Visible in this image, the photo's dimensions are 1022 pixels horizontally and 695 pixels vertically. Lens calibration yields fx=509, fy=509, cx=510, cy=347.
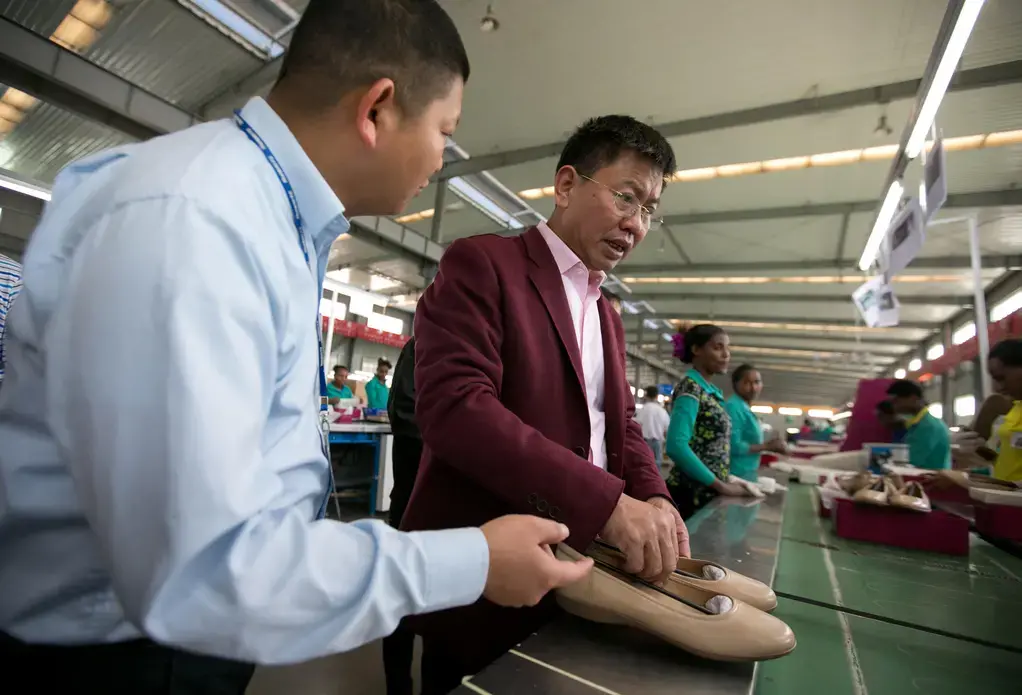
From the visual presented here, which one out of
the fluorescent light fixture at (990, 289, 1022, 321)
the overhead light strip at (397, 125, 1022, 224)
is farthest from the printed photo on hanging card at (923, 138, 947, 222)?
the fluorescent light fixture at (990, 289, 1022, 321)

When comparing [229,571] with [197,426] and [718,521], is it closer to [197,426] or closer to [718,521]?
[197,426]

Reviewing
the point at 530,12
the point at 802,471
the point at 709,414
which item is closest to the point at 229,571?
the point at 709,414

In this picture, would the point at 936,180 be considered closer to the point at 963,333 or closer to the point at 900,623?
the point at 900,623

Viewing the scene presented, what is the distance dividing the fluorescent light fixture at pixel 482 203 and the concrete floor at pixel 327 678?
5546 millimetres

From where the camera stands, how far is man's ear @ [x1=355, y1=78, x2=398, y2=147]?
26.7 inches

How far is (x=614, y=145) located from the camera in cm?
117

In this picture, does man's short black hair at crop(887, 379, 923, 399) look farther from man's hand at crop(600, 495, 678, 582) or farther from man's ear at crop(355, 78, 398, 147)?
man's ear at crop(355, 78, 398, 147)

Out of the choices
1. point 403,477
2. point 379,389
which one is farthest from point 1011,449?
point 379,389

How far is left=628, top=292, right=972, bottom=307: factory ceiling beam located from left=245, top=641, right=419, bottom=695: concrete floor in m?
10.8

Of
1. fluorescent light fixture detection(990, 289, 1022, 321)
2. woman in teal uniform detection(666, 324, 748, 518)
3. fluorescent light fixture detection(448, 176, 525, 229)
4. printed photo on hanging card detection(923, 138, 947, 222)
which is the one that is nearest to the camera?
woman in teal uniform detection(666, 324, 748, 518)

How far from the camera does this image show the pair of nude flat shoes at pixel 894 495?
1.79 m

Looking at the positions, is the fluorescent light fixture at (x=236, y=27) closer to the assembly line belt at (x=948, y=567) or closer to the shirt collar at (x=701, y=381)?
the shirt collar at (x=701, y=381)

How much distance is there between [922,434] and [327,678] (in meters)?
4.10

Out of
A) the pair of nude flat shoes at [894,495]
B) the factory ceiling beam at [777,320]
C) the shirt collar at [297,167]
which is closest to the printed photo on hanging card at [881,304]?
the pair of nude flat shoes at [894,495]
